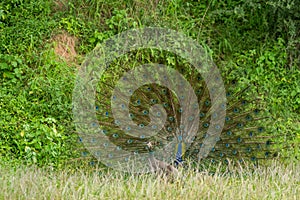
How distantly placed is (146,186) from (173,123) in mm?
1395

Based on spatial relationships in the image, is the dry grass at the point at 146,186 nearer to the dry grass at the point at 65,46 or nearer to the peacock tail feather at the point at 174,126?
the peacock tail feather at the point at 174,126

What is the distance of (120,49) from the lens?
823 centimetres

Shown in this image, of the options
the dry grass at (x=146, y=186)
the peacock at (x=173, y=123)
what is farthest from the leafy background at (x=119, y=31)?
the dry grass at (x=146, y=186)

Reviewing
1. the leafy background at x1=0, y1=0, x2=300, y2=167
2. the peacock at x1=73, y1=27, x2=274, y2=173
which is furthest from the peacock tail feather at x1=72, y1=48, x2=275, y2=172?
the leafy background at x1=0, y1=0, x2=300, y2=167

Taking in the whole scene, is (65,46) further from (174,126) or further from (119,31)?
(174,126)

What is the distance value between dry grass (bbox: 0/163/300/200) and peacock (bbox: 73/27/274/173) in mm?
505

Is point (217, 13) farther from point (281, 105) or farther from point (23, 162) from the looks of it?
point (23, 162)

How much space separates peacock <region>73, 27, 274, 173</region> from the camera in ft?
20.5

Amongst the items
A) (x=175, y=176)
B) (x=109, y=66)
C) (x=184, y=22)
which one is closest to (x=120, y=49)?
(x=109, y=66)

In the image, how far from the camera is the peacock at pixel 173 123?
6.25 metres

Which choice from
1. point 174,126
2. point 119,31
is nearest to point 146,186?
point 174,126

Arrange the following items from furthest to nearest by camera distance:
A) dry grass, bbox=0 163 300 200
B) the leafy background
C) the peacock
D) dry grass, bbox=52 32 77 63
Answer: dry grass, bbox=52 32 77 63 < the leafy background < the peacock < dry grass, bbox=0 163 300 200

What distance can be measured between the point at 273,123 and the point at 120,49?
2618mm

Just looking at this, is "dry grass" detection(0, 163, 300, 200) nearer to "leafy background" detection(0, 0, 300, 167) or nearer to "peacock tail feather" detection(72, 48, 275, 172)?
"peacock tail feather" detection(72, 48, 275, 172)
